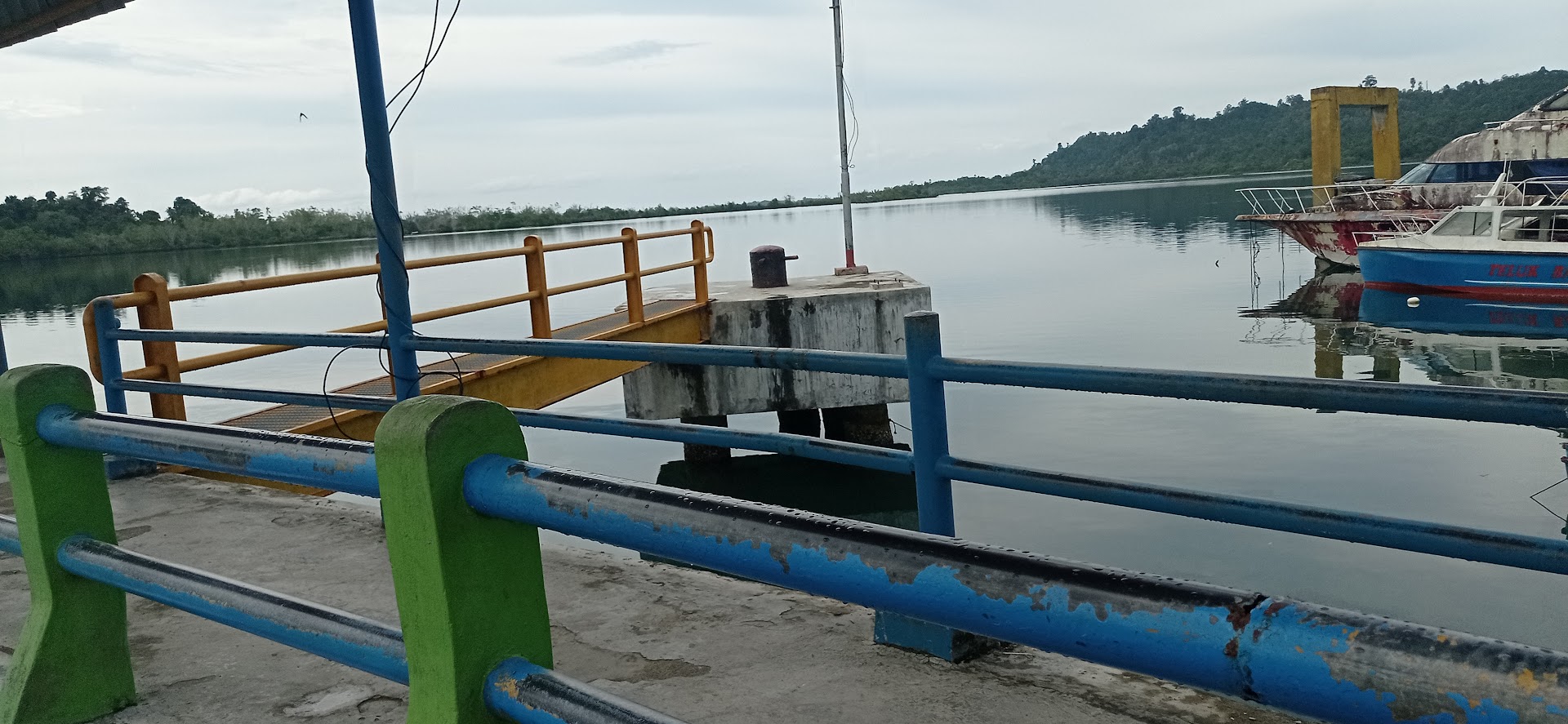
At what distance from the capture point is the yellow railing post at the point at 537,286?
8805 mm

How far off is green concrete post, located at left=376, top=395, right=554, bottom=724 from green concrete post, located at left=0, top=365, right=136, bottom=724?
135cm

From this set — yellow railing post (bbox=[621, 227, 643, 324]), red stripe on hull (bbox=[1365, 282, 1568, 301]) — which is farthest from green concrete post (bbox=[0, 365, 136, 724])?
red stripe on hull (bbox=[1365, 282, 1568, 301])

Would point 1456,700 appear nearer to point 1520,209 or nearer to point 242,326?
point 1520,209

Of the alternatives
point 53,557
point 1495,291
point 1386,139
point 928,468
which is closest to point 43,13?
point 53,557

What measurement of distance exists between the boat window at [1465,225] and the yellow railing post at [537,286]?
26573mm

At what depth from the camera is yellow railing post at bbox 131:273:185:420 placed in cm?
629

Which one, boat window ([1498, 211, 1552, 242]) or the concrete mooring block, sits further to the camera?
boat window ([1498, 211, 1552, 242])

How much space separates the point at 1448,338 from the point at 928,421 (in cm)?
2733

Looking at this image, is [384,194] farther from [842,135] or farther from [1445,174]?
[1445,174]

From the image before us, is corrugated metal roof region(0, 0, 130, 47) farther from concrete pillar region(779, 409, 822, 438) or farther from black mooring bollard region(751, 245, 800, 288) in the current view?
concrete pillar region(779, 409, 822, 438)

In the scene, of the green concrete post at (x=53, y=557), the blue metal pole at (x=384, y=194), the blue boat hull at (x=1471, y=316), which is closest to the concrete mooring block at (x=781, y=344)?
the blue metal pole at (x=384, y=194)

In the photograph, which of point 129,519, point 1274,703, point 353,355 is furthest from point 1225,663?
point 353,355

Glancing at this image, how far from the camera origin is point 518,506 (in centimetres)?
131

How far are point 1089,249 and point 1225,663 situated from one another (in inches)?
2680
